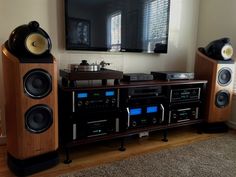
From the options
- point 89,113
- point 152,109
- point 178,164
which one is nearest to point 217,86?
point 152,109

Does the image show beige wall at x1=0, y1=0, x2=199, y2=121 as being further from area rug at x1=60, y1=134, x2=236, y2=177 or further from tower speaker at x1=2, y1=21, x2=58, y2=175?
area rug at x1=60, y1=134, x2=236, y2=177

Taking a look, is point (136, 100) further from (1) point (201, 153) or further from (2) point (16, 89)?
(2) point (16, 89)

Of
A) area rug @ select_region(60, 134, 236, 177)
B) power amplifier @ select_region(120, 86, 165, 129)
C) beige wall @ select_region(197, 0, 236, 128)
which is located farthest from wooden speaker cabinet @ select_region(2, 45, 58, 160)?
beige wall @ select_region(197, 0, 236, 128)

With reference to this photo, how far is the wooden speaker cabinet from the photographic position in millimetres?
1369

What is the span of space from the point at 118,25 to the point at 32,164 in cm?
150

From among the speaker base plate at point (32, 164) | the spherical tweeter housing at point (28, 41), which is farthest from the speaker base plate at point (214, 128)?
the spherical tweeter housing at point (28, 41)

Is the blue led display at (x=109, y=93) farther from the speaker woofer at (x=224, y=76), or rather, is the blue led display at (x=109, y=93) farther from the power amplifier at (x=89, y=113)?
the speaker woofer at (x=224, y=76)

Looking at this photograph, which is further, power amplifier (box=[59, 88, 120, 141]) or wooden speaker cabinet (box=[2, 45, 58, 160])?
power amplifier (box=[59, 88, 120, 141])

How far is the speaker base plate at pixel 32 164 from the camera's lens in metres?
1.46

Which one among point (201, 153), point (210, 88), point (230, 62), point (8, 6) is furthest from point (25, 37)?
point (230, 62)

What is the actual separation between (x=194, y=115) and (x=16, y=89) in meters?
1.75

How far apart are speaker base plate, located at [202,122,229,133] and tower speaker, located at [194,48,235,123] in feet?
0.17

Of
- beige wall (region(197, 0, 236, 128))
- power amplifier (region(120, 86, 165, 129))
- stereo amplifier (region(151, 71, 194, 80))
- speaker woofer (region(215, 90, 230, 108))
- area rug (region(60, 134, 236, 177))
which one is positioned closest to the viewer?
area rug (region(60, 134, 236, 177))

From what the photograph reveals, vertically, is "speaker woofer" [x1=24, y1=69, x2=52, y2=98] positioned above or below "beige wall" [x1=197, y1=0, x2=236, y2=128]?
below
